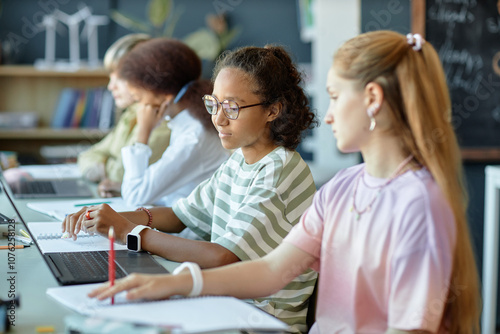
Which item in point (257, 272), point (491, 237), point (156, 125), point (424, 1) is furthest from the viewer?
point (424, 1)

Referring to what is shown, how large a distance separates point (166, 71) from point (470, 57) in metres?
1.60

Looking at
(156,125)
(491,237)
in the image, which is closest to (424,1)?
(491,237)

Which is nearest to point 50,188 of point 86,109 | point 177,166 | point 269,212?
point 177,166

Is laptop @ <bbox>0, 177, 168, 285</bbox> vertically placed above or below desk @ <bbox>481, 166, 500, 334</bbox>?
above

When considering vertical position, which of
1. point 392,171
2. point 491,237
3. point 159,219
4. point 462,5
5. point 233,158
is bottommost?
point 491,237

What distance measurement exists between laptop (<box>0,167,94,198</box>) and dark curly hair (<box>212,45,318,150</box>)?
1.06 meters

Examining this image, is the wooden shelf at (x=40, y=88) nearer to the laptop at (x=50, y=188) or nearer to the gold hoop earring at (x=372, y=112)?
the laptop at (x=50, y=188)

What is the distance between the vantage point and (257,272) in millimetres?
1139

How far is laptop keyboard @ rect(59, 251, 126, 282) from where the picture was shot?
1.22 meters

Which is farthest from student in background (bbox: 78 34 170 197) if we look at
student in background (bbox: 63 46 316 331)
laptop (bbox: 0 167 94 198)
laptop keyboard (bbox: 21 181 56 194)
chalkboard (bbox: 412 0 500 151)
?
chalkboard (bbox: 412 0 500 151)

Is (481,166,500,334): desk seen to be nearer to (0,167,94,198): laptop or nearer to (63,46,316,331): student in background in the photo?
(63,46,316,331): student in background

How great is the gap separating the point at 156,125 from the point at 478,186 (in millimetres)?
1692

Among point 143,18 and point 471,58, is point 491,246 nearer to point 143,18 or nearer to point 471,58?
point 471,58

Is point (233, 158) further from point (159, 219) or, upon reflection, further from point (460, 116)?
point (460, 116)
